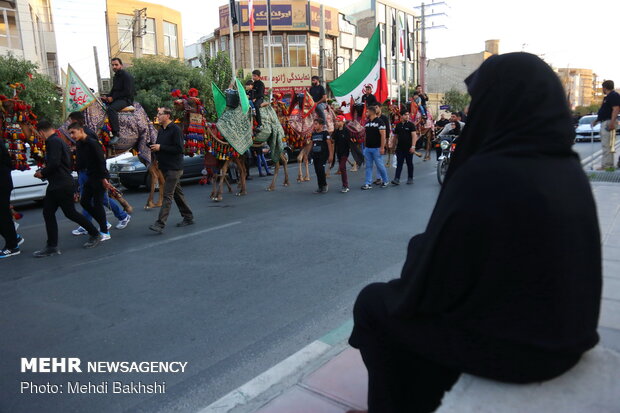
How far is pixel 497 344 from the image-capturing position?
1.66 meters

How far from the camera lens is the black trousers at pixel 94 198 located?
291 inches

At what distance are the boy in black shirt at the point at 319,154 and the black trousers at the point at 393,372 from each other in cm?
926

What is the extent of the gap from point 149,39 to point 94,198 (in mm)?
32644

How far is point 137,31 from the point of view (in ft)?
113

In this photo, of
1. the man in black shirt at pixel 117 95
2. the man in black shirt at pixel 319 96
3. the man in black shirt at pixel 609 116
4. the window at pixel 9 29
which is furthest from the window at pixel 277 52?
the man in black shirt at pixel 117 95

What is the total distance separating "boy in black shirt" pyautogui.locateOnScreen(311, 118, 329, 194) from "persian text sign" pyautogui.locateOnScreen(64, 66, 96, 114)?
472cm

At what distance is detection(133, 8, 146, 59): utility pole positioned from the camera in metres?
33.9

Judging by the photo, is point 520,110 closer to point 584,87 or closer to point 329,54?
point 329,54

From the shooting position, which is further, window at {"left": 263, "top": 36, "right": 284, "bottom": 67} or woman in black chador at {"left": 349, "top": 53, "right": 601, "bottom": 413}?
window at {"left": 263, "top": 36, "right": 284, "bottom": 67}

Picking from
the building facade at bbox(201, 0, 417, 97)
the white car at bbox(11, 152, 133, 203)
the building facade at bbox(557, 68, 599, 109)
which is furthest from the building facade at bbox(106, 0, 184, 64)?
the building facade at bbox(557, 68, 599, 109)

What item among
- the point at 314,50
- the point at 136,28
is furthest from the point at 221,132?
the point at 314,50

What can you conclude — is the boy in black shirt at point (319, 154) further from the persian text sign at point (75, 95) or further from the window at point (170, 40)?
the window at point (170, 40)

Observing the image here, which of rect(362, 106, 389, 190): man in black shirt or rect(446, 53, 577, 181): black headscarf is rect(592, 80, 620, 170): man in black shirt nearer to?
rect(362, 106, 389, 190): man in black shirt

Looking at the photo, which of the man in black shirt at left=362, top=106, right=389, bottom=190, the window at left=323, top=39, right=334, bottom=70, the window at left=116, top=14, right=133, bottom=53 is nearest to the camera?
the man in black shirt at left=362, top=106, right=389, bottom=190
